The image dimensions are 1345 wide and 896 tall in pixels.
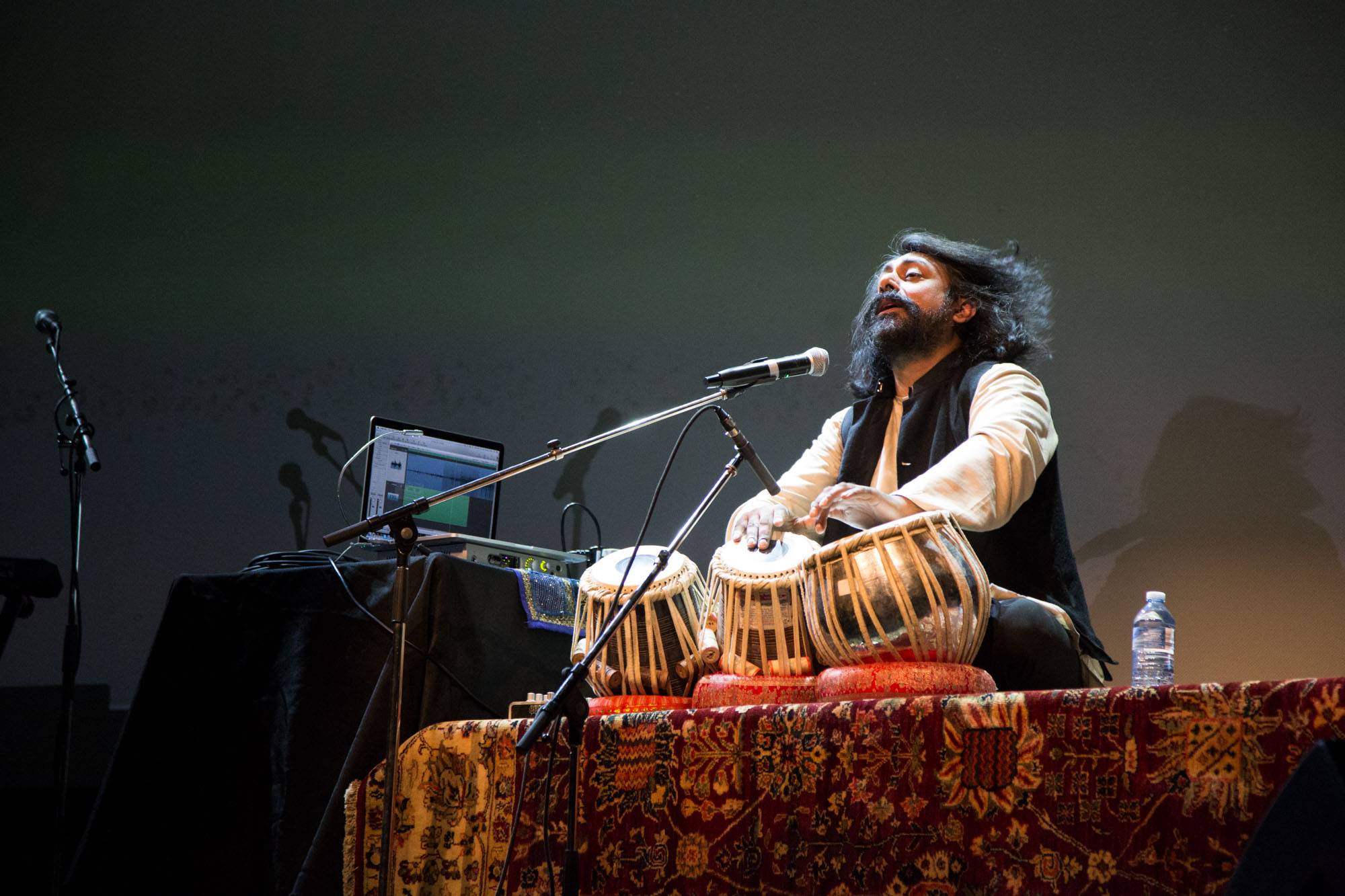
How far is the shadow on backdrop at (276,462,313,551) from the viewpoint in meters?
4.43

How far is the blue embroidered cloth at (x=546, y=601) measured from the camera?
116 inches

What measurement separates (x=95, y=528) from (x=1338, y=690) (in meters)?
4.31

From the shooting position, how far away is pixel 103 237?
470 cm

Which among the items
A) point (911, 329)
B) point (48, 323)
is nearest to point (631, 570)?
point (911, 329)

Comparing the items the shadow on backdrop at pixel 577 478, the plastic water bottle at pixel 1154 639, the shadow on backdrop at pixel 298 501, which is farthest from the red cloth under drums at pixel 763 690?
the shadow on backdrop at pixel 298 501

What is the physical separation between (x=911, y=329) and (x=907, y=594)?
3.81 feet

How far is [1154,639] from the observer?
11.0ft

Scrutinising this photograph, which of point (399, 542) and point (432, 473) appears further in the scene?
point (432, 473)

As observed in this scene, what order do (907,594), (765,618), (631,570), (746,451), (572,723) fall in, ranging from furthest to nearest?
(631,570), (765,618), (746,451), (907,594), (572,723)

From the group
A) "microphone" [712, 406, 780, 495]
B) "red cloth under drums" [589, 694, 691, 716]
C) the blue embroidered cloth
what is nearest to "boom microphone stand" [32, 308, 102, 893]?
the blue embroidered cloth

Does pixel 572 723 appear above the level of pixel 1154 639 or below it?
below

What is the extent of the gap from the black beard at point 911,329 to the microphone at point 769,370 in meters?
0.76

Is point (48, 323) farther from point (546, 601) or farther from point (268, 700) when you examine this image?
point (546, 601)

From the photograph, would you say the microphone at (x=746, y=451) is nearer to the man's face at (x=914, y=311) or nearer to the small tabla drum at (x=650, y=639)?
the small tabla drum at (x=650, y=639)
